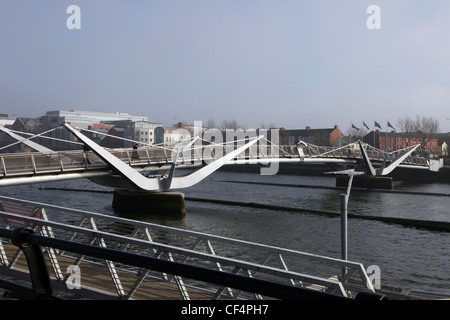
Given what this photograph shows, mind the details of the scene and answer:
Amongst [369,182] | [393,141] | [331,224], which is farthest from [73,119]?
[331,224]

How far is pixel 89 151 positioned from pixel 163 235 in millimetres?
6673

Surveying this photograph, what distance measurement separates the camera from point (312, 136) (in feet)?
290

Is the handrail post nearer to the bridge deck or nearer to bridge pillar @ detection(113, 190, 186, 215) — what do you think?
the bridge deck

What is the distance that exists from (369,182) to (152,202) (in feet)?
79.0

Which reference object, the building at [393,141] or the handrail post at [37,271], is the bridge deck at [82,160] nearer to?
the handrail post at [37,271]

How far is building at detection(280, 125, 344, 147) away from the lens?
84894 mm

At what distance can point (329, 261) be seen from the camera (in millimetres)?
5707

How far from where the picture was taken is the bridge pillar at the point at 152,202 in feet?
75.3

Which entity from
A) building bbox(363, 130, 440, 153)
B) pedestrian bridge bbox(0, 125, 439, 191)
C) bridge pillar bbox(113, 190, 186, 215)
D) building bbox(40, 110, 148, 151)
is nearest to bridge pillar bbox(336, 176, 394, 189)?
pedestrian bridge bbox(0, 125, 439, 191)

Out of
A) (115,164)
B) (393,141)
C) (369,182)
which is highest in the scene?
(115,164)

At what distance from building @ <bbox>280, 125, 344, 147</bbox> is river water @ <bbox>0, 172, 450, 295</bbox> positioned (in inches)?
1956

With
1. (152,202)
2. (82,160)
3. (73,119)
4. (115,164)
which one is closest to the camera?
(82,160)

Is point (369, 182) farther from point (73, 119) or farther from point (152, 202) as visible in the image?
point (73, 119)
